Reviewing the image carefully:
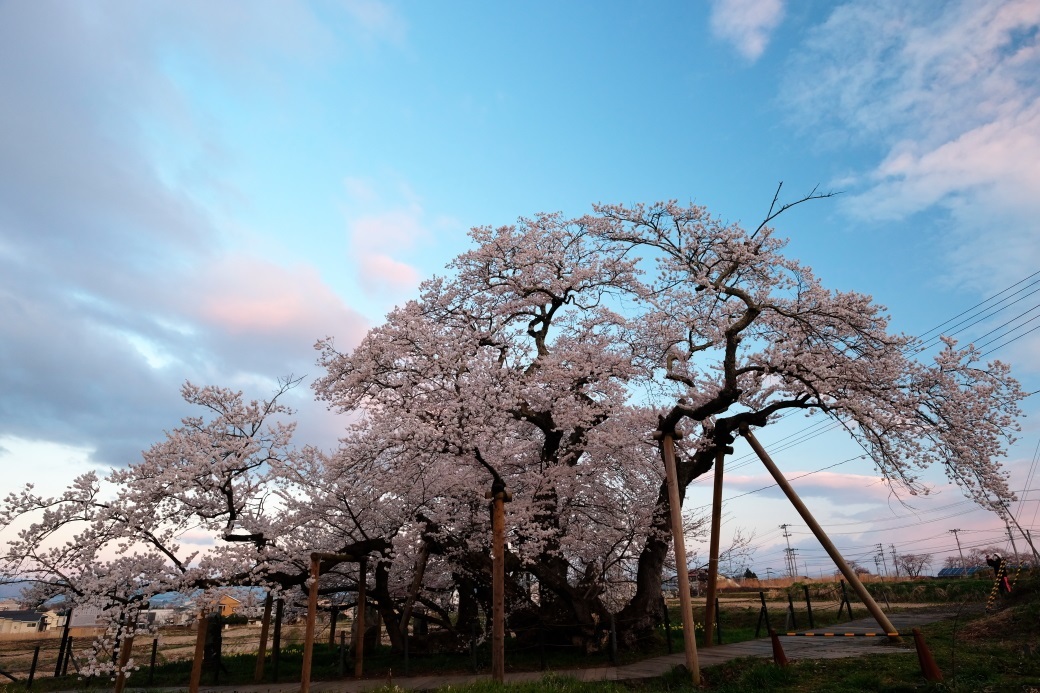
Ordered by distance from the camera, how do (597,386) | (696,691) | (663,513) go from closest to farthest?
(696,691)
(663,513)
(597,386)

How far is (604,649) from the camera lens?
16.0 metres

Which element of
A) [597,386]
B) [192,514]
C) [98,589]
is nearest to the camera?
[98,589]

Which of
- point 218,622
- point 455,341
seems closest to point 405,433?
point 455,341

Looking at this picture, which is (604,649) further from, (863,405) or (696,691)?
(863,405)

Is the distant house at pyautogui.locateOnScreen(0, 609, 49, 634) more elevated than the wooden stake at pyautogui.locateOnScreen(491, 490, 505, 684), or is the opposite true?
the wooden stake at pyautogui.locateOnScreen(491, 490, 505, 684)

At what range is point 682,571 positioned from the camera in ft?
39.4

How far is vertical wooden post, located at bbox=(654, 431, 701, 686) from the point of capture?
11.5 m

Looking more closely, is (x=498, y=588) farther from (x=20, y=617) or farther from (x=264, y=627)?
Answer: (x=20, y=617)

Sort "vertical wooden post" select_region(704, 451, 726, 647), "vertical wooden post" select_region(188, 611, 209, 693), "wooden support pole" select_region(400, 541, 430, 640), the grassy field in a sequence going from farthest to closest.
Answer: "wooden support pole" select_region(400, 541, 430, 640), "vertical wooden post" select_region(704, 451, 726, 647), "vertical wooden post" select_region(188, 611, 209, 693), the grassy field

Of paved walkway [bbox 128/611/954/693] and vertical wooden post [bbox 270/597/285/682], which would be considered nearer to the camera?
paved walkway [bbox 128/611/954/693]

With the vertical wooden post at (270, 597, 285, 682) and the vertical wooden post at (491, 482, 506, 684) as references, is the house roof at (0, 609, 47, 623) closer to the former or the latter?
the vertical wooden post at (270, 597, 285, 682)

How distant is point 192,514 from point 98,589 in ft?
7.91

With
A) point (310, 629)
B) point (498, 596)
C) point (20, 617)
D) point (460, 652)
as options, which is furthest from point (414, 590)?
point (20, 617)

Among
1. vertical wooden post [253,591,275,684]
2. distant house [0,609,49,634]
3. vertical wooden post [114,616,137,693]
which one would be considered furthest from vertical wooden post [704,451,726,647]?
distant house [0,609,49,634]
